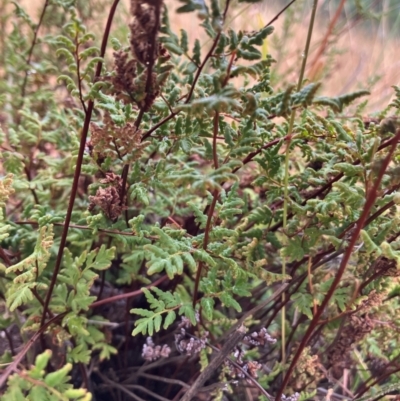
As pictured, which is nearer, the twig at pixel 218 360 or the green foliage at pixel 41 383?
the green foliage at pixel 41 383

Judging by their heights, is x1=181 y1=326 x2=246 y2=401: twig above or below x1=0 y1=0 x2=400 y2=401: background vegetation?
below

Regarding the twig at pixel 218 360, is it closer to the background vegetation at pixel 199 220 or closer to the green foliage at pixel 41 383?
the background vegetation at pixel 199 220

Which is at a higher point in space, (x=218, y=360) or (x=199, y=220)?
(x=199, y=220)

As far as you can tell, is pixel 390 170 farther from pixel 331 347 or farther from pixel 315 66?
pixel 331 347

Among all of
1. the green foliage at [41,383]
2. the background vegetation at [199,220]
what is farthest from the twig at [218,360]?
the green foliage at [41,383]

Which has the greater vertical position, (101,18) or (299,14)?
(299,14)

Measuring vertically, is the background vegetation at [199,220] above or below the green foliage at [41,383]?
above

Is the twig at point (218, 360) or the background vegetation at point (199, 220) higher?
the background vegetation at point (199, 220)

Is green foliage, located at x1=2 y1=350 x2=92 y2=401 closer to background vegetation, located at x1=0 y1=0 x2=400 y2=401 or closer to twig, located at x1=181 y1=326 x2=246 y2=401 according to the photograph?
background vegetation, located at x1=0 y1=0 x2=400 y2=401

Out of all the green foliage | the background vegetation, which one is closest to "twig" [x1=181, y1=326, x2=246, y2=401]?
the background vegetation

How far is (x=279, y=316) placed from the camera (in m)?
0.78

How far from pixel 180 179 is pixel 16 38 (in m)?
0.66

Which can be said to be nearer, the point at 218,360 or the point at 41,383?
the point at 41,383

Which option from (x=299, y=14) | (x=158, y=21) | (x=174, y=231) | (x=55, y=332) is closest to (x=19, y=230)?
(x=55, y=332)
